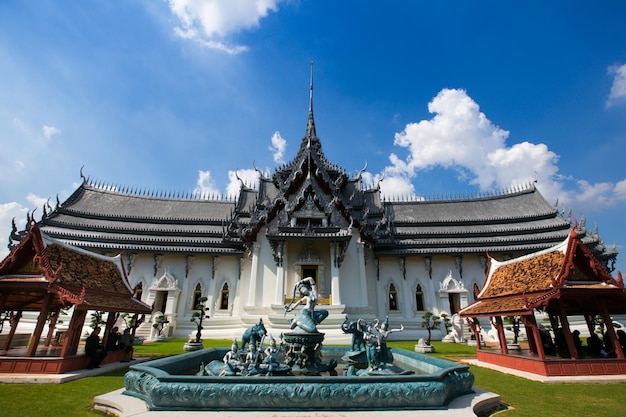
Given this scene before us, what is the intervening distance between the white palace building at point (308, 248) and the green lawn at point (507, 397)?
8.04 metres

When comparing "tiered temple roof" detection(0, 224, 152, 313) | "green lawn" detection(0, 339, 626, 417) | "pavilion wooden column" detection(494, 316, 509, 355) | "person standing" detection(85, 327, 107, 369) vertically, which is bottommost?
"green lawn" detection(0, 339, 626, 417)

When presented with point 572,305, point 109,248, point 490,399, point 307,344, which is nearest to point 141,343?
point 109,248

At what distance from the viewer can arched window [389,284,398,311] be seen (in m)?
18.5

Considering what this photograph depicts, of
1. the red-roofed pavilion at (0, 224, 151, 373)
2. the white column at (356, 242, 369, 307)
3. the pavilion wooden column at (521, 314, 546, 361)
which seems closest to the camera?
the red-roofed pavilion at (0, 224, 151, 373)

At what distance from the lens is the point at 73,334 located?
25.3ft

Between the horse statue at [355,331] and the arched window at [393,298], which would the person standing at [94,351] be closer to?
the horse statue at [355,331]

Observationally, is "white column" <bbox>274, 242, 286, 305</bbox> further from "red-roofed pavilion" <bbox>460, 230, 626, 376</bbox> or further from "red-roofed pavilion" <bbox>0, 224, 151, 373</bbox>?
"red-roofed pavilion" <bbox>460, 230, 626, 376</bbox>

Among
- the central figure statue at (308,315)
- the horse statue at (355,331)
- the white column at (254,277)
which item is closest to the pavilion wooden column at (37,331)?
the central figure statue at (308,315)

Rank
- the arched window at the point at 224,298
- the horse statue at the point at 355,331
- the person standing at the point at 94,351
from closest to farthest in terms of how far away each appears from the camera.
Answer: the horse statue at the point at 355,331 < the person standing at the point at 94,351 < the arched window at the point at 224,298

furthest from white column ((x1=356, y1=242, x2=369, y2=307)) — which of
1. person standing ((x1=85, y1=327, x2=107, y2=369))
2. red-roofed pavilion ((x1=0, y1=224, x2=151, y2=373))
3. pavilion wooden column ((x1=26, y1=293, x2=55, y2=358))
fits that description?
pavilion wooden column ((x1=26, y1=293, x2=55, y2=358))

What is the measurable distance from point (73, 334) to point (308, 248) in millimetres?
10810

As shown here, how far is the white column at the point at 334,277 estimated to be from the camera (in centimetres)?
1518

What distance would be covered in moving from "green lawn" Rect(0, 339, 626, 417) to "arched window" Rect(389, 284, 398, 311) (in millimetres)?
11136

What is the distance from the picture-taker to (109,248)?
18.1m
